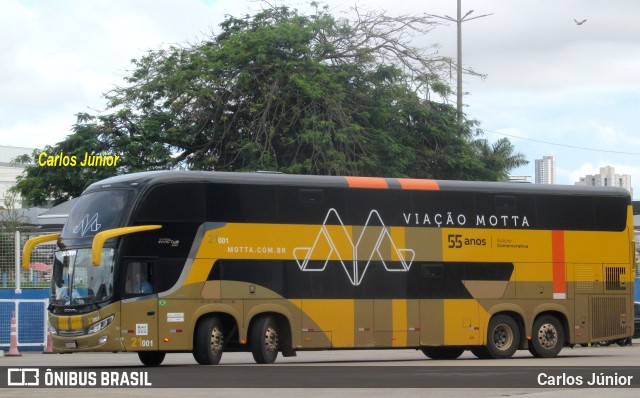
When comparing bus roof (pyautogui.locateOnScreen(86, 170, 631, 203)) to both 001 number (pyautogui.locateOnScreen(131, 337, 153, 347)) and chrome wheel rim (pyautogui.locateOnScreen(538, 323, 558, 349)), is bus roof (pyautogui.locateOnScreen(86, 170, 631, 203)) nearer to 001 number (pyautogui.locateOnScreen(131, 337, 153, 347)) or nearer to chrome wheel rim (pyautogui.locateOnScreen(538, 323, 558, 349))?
001 number (pyautogui.locateOnScreen(131, 337, 153, 347))

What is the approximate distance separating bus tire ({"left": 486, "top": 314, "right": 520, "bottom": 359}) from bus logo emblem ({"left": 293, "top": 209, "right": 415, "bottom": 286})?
274 cm

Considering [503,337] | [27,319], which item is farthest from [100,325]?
[27,319]

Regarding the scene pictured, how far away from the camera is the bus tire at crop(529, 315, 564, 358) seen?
27.8 metres

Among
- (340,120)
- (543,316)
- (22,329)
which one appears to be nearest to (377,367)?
(543,316)

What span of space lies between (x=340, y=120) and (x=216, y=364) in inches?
698

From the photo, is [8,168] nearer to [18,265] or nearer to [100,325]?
[18,265]

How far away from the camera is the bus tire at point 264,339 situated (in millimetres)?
24312

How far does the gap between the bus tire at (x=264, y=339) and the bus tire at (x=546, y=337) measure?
664 cm

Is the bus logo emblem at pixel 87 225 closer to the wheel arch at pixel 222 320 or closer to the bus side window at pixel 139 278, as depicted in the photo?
the bus side window at pixel 139 278

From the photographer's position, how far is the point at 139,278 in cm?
2320

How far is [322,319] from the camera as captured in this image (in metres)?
25.2

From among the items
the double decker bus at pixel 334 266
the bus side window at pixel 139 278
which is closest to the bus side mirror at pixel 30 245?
the double decker bus at pixel 334 266

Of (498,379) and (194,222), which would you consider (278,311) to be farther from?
(498,379)

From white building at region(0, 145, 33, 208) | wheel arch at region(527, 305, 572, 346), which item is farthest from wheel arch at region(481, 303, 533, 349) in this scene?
white building at region(0, 145, 33, 208)
